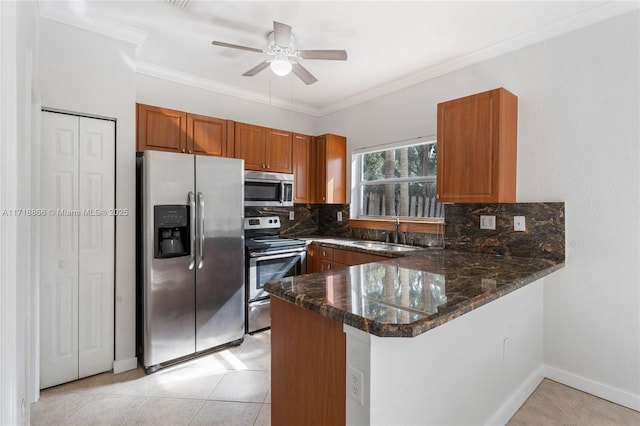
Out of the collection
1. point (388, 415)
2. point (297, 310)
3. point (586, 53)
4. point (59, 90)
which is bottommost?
point (388, 415)

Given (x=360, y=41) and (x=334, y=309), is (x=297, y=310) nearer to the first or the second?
(x=334, y=309)

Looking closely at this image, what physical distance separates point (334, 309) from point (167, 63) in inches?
119

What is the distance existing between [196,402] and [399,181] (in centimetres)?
280

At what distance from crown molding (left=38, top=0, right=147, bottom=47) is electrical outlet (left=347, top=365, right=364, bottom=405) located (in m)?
2.80

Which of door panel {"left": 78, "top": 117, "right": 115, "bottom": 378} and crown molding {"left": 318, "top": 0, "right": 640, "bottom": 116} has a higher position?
crown molding {"left": 318, "top": 0, "right": 640, "bottom": 116}

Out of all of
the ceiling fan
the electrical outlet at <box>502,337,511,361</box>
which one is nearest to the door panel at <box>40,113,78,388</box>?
the ceiling fan

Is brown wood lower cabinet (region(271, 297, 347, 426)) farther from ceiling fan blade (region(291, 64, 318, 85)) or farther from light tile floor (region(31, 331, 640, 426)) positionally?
ceiling fan blade (region(291, 64, 318, 85))

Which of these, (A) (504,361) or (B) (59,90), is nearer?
(A) (504,361)

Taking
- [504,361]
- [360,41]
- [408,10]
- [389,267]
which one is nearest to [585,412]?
[504,361]

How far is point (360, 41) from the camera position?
8.59ft

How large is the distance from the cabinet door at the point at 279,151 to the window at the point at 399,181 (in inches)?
33.9

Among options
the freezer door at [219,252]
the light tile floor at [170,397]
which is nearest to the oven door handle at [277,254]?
the freezer door at [219,252]

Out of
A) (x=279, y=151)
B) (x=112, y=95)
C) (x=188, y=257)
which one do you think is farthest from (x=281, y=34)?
(x=188, y=257)

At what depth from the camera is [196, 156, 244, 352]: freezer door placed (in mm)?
2732
